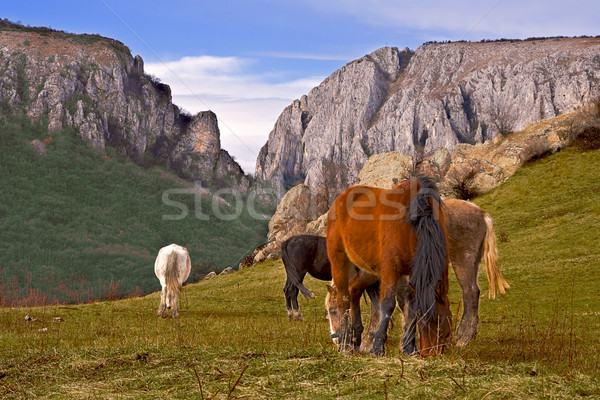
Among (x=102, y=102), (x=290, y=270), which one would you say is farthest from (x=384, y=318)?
(x=102, y=102)

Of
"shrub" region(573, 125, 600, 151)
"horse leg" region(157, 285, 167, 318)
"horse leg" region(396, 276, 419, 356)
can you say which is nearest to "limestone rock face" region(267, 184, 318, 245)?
"shrub" region(573, 125, 600, 151)

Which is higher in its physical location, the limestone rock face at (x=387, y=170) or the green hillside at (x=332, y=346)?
the limestone rock face at (x=387, y=170)

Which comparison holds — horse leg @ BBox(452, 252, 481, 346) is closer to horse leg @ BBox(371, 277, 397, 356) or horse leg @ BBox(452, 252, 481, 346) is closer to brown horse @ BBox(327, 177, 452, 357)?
brown horse @ BBox(327, 177, 452, 357)

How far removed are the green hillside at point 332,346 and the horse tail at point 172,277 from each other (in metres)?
1.28

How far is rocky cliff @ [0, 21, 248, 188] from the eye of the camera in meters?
155

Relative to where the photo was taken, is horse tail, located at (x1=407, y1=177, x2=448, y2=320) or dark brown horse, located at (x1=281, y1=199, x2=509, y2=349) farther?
dark brown horse, located at (x1=281, y1=199, x2=509, y2=349)

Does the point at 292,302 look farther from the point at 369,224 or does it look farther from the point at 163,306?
the point at 369,224

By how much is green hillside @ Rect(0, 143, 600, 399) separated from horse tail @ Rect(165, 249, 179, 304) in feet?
4.20

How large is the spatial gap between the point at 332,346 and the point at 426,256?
9.57 feet

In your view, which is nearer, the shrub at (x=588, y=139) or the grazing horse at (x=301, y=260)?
the grazing horse at (x=301, y=260)

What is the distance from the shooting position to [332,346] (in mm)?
8719

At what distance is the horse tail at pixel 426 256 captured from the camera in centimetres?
636

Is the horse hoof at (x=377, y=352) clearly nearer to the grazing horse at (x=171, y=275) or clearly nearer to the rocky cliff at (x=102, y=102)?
the grazing horse at (x=171, y=275)

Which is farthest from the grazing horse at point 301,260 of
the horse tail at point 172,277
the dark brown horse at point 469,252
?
the horse tail at point 172,277
